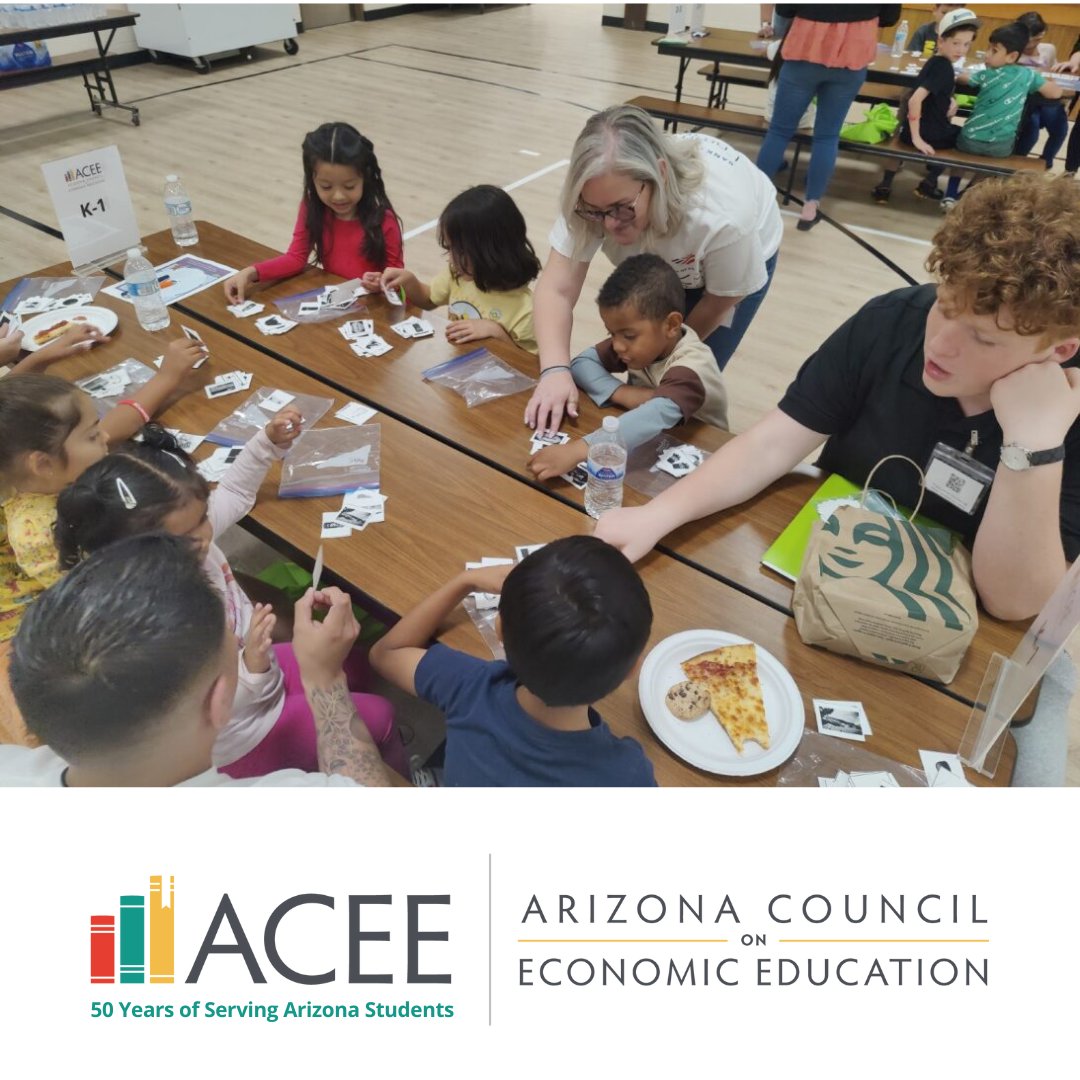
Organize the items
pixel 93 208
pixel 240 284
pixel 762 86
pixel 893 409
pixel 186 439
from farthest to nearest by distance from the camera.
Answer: pixel 762 86 → pixel 93 208 → pixel 240 284 → pixel 186 439 → pixel 893 409

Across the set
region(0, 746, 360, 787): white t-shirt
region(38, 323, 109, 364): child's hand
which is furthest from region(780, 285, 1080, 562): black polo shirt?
region(38, 323, 109, 364): child's hand

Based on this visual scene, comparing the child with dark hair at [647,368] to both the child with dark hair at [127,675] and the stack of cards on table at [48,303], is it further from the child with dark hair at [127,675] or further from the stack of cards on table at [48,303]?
the stack of cards on table at [48,303]

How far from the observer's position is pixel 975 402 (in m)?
1.31

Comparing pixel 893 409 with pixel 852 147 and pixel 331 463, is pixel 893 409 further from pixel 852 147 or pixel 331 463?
pixel 852 147

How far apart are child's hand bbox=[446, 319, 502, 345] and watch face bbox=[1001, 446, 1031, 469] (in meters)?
1.35

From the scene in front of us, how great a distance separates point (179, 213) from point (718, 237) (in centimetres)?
181

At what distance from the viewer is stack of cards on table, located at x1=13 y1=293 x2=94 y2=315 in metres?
2.28

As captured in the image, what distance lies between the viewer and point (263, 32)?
7.42m

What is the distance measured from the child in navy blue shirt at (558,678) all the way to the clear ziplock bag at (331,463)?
26.9 inches

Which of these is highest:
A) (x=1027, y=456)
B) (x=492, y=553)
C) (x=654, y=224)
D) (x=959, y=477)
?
(x=654, y=224)

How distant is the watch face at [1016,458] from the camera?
3.92 feet

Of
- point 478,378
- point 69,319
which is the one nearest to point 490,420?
point 478,378

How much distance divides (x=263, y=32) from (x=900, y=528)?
28.3 ft

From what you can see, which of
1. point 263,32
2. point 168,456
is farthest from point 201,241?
point 263,32
